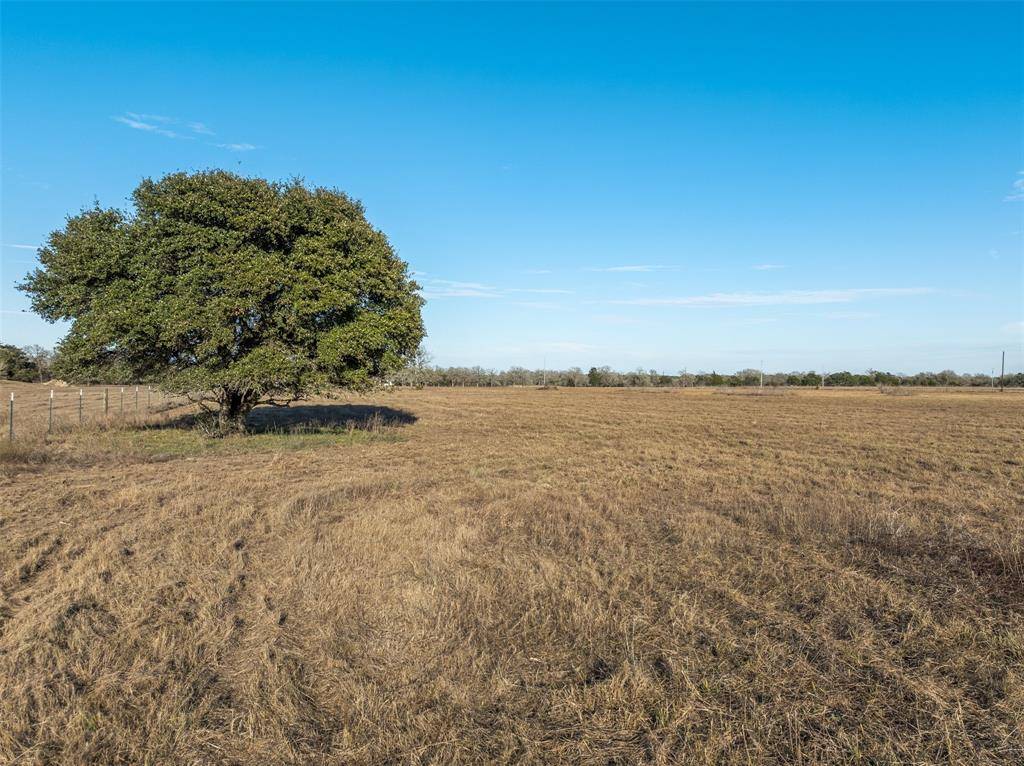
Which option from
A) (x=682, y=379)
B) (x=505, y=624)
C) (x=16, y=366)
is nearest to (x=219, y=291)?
(x=505, y=624)

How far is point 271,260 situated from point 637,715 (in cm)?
1747

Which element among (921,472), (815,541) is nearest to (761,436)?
(921,472)

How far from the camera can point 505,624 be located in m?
5.36

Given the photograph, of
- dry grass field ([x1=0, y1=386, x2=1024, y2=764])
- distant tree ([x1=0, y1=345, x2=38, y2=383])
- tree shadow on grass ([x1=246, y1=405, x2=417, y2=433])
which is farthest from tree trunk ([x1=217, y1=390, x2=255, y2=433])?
distant tree ([x1=0, y1=345, x2=38, y2=383])

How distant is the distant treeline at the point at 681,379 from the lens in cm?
13312

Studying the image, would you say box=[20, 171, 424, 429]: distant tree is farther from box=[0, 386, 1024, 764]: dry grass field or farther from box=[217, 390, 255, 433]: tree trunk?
box=[0, 386, 1024, 764]: dry grass field

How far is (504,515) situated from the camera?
9.52 meters

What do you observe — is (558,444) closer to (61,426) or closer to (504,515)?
(504,515)

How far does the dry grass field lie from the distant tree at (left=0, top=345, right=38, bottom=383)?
68.5 m

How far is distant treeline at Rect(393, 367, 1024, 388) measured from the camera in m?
133

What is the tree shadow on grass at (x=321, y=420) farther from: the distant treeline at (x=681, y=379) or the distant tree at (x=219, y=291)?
the distant treeline at (x=681, y=379)

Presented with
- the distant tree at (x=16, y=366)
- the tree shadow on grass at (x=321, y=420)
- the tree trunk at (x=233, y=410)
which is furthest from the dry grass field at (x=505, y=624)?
the distant tree at (x=16, y=366)

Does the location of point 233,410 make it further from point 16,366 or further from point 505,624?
point 16,366

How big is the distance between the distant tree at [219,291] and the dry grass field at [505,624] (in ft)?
21.9
